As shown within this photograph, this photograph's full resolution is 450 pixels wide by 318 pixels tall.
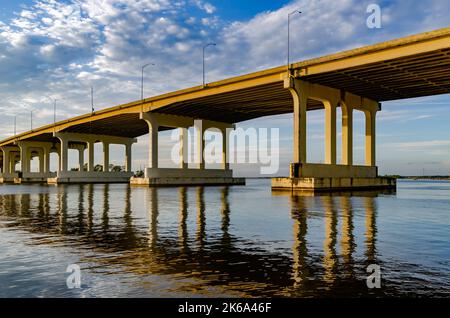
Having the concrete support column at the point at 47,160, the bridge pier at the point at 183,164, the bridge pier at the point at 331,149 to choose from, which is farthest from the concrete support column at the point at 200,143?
the concrete support column at the point at 47,160

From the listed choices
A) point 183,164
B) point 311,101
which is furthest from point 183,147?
point 311,101

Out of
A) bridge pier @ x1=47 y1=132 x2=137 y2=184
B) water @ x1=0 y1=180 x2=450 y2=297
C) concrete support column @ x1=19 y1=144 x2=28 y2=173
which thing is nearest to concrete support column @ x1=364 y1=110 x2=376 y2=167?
water @ x1=0 y1=180 x2=450 y2=297

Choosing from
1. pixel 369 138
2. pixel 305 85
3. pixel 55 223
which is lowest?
pixel 55 223

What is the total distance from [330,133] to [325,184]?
8489mm

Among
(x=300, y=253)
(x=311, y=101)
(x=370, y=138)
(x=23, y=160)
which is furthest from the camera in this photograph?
(x=23, y=160)

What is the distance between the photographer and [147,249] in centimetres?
1130

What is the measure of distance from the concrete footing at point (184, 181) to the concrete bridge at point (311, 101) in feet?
0.63

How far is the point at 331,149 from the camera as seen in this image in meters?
52.9

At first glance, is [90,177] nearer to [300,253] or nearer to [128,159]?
[128,159]

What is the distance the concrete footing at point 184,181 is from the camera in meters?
71.1

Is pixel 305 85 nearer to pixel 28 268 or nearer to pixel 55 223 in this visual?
pixel 55 223

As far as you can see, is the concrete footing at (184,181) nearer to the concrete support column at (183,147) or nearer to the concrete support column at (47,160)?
the concrete support column at (183,147)
